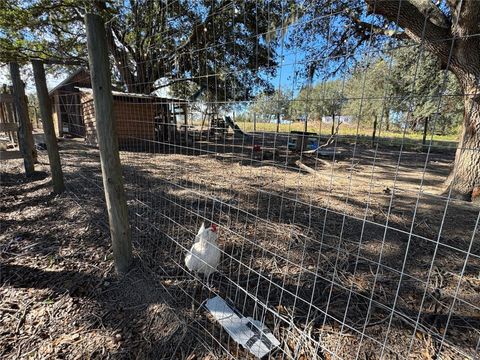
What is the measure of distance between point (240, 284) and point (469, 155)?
450 centimetres

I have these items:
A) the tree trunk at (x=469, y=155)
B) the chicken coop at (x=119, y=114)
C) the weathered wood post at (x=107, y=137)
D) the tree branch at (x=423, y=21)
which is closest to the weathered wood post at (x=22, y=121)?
the chicken coop at (x=119, y=114)

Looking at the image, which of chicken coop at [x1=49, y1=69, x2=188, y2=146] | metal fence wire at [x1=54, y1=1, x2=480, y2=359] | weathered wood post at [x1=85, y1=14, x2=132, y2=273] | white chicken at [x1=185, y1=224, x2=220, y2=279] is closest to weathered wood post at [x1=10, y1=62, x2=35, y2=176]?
metal fence wire at [x1=54, y1=1, x2=480, y2=359]

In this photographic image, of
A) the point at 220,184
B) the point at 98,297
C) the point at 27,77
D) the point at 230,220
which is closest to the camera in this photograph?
the point at 98,297

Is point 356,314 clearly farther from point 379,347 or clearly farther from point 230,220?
point 230,220

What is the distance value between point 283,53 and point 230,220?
1857 millimetres

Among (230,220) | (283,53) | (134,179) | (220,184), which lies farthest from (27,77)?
(283,53)

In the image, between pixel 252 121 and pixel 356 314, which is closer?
pixel 356 314

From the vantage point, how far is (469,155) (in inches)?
160

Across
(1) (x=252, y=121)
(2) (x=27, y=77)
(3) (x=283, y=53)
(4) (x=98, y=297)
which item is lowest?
(4) (x=98, y=297)

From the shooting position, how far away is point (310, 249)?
227 cm

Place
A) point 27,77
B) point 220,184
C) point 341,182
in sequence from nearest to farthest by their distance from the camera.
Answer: point 220,184 < point 341,182 < point 27,77

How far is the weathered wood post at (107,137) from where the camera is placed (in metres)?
1.63

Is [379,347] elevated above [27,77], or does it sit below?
below

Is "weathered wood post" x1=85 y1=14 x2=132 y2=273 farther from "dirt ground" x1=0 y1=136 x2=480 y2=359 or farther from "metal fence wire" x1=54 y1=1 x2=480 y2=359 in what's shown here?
"dirt ground" x1=0 y1=136 x2=480 y2=359
